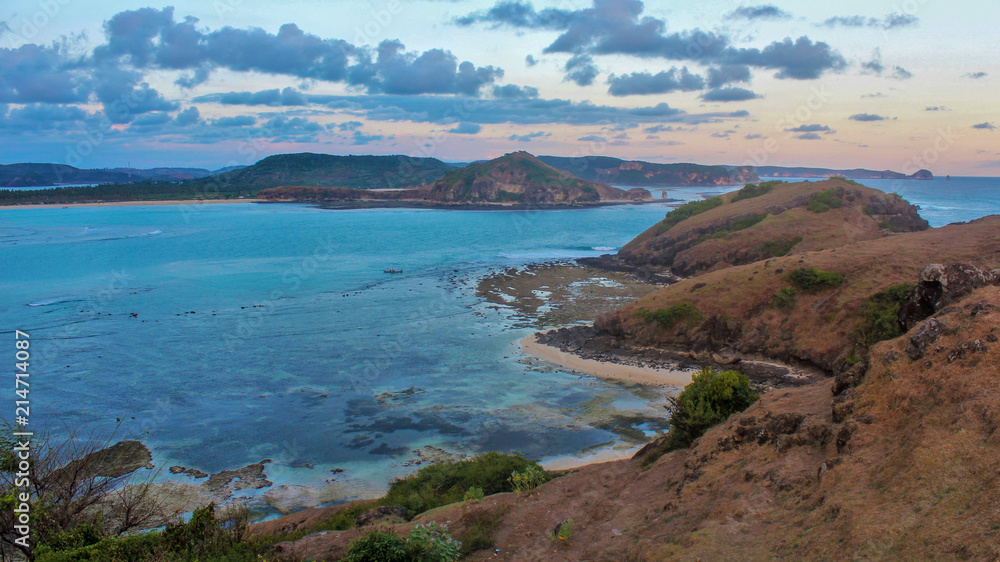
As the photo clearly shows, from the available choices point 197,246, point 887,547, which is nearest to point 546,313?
point 887,547

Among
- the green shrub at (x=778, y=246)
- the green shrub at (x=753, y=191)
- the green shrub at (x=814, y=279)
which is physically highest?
the green shrub at (x=753, y=191)

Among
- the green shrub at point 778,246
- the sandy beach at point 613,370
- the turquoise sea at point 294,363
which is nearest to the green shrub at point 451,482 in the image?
the turquoise sea at point 294,363

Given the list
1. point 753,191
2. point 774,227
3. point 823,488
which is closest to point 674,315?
point 823,488

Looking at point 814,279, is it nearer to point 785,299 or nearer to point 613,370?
point 785,299

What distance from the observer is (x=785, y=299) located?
32.4m

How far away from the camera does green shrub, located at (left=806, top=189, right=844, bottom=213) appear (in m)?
60.0

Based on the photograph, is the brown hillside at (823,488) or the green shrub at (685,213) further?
the green shrub at (685,213)

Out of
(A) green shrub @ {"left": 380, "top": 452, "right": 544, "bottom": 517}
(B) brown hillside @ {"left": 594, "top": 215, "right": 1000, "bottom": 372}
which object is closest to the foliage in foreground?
(A) green shrub @ {"left": 380, "top": 452, "right": 544, "bottom": 517}

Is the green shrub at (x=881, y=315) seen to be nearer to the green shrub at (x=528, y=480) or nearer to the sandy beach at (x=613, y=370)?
the sandy beach at (x=613, y=370)

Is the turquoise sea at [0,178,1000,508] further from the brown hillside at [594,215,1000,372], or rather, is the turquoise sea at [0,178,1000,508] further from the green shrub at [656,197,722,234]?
the green shrub at [656,197,722,234]

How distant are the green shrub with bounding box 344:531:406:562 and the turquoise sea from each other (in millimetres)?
9191

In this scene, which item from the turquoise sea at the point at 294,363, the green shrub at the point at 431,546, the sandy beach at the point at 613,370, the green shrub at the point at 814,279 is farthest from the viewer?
the green shrub at the point at 814,279

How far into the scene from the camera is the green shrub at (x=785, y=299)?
32250mm

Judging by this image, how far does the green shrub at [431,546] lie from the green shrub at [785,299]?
27.6 meters
